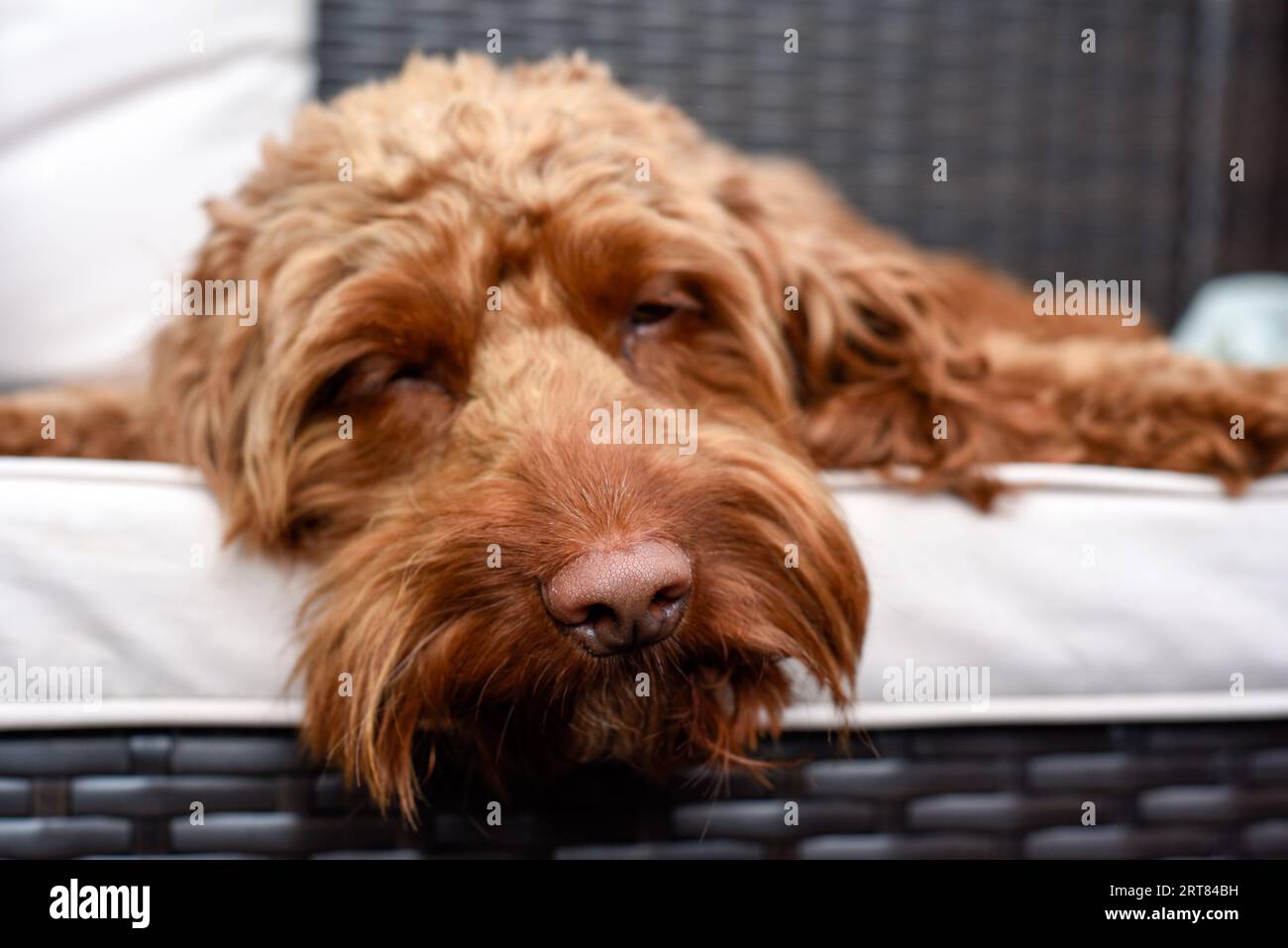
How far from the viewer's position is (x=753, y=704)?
52.2 inches

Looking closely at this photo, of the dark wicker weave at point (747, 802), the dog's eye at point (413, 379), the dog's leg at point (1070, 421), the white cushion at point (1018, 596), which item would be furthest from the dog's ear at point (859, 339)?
the dog's eye at point (413, 379)

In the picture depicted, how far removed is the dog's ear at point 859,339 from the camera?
1.65 m

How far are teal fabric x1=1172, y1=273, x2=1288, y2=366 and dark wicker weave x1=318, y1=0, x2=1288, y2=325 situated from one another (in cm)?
78

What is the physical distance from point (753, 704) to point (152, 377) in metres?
1.23

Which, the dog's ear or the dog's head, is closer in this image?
the dog's head

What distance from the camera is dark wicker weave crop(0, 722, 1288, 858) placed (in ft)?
4.37

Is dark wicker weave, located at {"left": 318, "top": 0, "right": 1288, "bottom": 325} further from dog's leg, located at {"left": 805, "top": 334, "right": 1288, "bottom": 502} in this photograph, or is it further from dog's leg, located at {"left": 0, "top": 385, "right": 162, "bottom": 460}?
dog's leg, located at {"left": 805, "top": 334, "right": 1288, "bottom": 502}

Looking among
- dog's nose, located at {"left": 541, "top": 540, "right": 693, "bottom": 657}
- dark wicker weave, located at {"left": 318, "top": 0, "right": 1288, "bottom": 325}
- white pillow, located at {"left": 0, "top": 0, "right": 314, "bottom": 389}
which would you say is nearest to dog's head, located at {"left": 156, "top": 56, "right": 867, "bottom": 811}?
dog's nose, located at {"left": 541, "top": 540, "right": 693, "bottom": 657}

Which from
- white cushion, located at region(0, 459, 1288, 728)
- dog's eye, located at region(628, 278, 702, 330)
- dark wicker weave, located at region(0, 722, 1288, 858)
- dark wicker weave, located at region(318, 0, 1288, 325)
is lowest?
dark wicker weave, located at region(0, 722, 1288, 858)

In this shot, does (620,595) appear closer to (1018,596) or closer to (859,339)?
(1018,596)

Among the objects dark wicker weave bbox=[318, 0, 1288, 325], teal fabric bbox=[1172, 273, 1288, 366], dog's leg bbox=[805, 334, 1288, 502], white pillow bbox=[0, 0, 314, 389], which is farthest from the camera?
dark wicker weave bbox=[318, 0, 1288, 325]
